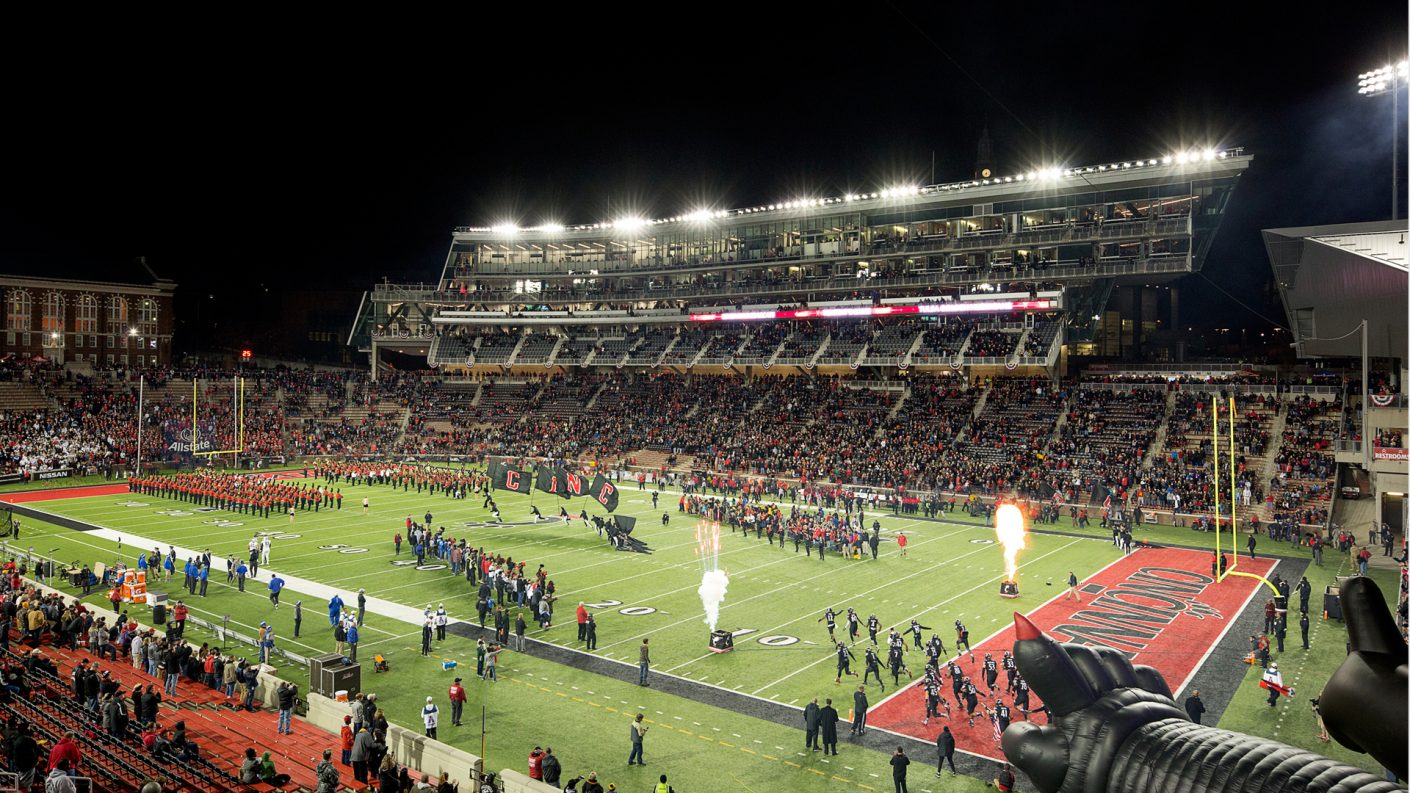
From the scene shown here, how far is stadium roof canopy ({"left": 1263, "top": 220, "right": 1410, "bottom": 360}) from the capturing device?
15141 millimetres

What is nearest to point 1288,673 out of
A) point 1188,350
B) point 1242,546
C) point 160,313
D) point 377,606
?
point 1242,546

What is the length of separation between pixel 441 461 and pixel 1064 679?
5815 centimetres

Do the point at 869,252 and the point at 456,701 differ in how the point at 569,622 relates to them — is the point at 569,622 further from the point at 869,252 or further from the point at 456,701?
the point at 869,252

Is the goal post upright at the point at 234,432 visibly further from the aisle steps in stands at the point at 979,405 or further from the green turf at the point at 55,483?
the aisle steps in stands at the point at 979,405

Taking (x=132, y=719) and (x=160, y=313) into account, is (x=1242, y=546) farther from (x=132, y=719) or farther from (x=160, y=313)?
(x=160, y=313)

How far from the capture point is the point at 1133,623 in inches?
876

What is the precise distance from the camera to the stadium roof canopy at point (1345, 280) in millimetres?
15141

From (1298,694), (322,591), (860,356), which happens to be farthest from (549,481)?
(860,356)

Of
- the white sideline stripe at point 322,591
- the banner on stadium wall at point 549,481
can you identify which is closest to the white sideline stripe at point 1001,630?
the white sideline stripe at point 322,591

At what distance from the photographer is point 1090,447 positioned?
43.9 m

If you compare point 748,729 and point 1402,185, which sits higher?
point 1402,185

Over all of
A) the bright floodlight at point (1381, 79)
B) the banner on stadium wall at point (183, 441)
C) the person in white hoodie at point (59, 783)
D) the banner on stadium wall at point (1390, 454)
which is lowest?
the person in white hoodie at point (59, 783)

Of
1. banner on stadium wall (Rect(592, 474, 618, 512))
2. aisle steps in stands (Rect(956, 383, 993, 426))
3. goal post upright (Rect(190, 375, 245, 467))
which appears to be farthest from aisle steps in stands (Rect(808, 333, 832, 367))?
goal post upright (Rect(190, 375, 245, 467))

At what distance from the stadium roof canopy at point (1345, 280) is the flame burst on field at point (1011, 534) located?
430 inches
